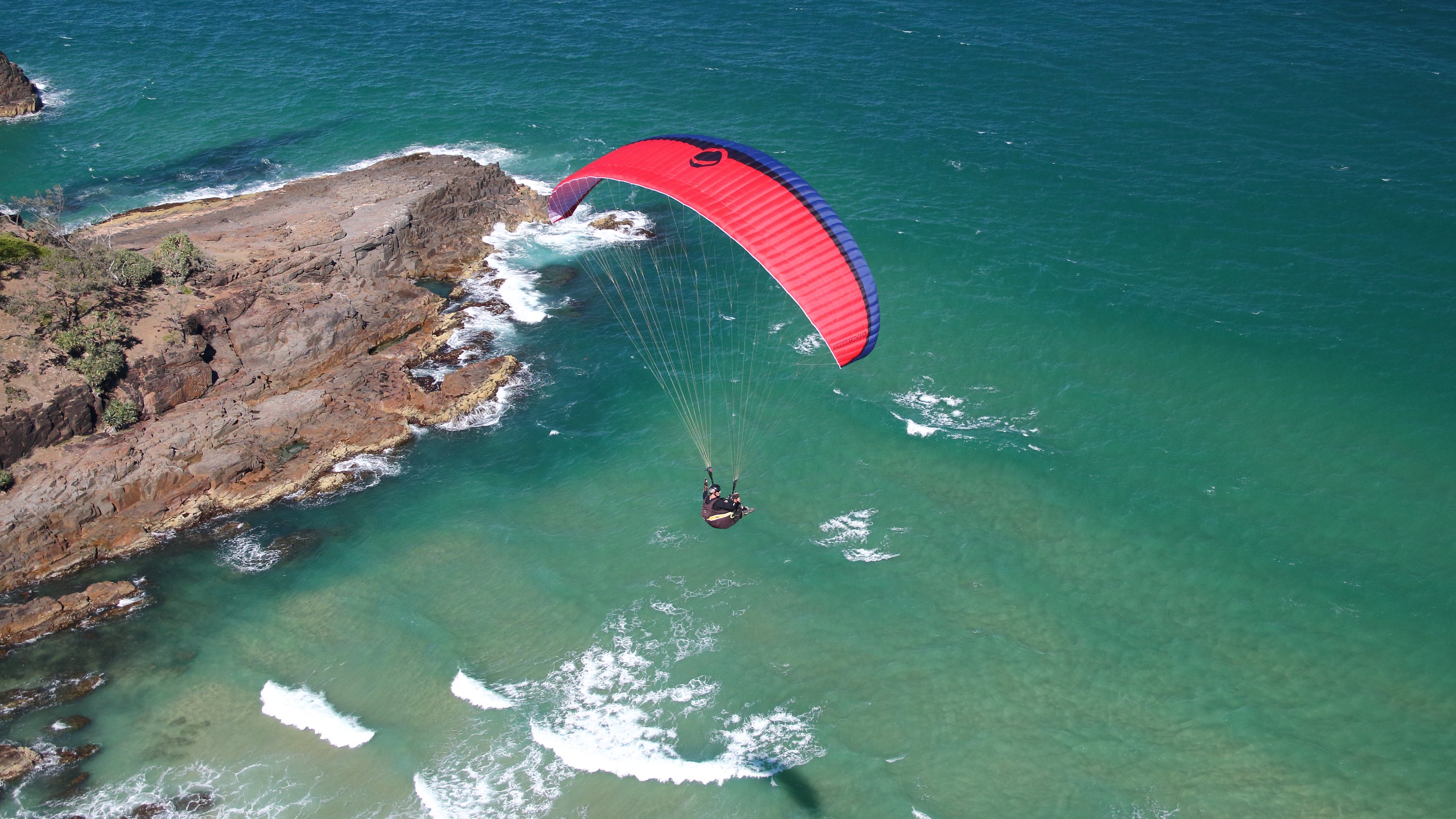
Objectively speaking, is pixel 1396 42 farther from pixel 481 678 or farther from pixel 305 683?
pixel 305 683

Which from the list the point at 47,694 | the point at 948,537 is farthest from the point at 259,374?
the point at 948,537

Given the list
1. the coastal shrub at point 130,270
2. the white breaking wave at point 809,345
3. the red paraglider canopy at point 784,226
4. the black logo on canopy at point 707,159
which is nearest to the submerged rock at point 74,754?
the coastal shrub at point 130,270

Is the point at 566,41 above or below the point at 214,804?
above

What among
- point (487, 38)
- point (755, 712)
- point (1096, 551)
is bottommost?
point (755, 712)

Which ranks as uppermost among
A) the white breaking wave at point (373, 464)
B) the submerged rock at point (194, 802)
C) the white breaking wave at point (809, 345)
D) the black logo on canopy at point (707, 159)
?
the black logo on canopy at point (707, 159)

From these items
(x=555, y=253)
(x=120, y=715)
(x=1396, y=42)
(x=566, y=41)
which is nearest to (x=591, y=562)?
(x=120, y=715)

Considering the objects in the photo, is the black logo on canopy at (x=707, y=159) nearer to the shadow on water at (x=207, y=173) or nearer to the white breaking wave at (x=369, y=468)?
the white breaking wave at (x=369, y=468)
